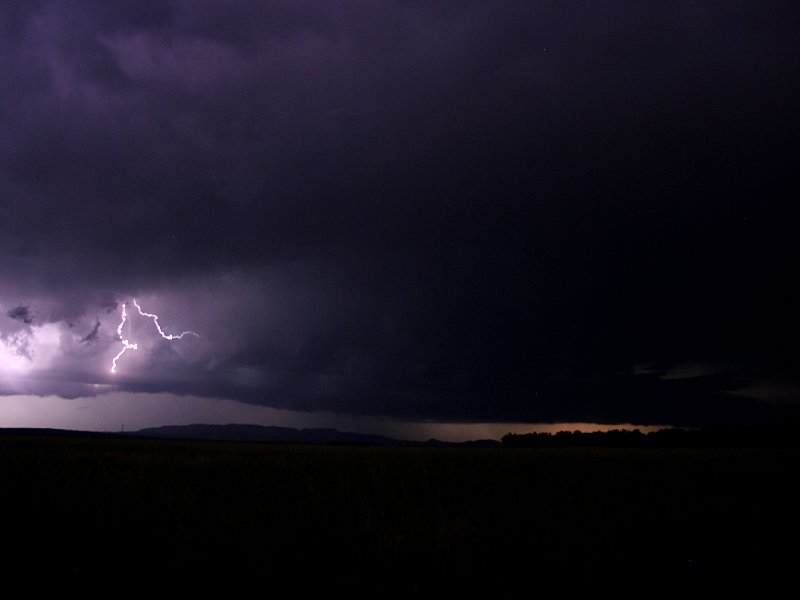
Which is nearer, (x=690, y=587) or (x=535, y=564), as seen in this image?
(x=690, y=587)

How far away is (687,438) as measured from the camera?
98562 mm

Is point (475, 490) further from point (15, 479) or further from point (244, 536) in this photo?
point (15, 479)

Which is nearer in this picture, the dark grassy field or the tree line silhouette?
the dark grassy field

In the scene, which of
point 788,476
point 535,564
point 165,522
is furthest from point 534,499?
point 788,476

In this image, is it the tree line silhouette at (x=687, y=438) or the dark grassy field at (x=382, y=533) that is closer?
the dark grassy field at (x=382, y=533)

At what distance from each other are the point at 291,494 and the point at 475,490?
15.4 ft

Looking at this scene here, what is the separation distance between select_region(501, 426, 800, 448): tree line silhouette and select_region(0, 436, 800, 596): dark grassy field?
80.9 m

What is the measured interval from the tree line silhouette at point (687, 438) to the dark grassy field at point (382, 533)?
80928 millimetres

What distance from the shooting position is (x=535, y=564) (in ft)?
28.2

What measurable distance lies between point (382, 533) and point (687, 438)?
10339 centimetres

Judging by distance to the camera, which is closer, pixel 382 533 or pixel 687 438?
pixel 382 533

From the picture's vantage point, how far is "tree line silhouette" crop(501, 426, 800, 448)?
90938 mm

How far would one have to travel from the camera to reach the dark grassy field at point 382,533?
8164 mm

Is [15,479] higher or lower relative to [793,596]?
higher
